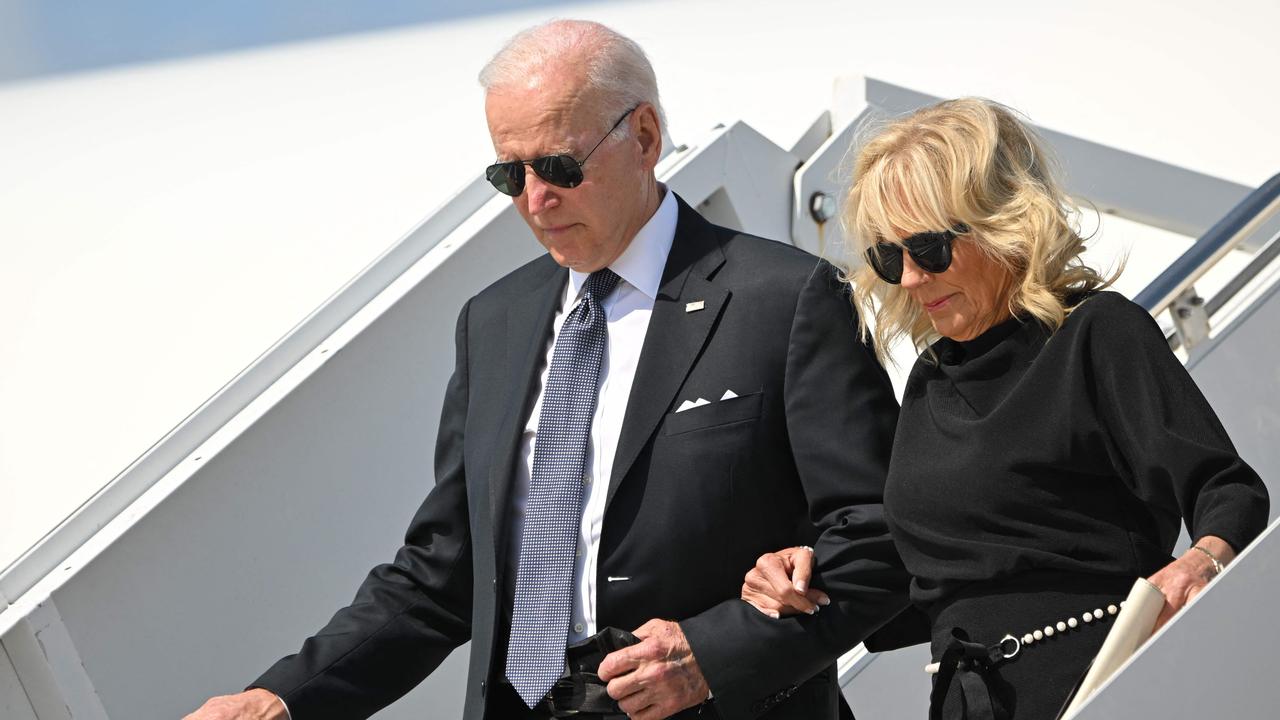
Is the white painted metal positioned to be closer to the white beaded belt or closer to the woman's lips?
the white beaded belt

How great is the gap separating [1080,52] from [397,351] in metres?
4.73

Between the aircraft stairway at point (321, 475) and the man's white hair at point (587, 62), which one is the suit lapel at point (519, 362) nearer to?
the man's white hair at point (587, 62)

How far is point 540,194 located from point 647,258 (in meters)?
0.16

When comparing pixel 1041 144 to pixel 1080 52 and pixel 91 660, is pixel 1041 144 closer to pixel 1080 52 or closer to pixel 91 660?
pixel 91 660

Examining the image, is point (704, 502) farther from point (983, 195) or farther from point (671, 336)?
point (983, 195)

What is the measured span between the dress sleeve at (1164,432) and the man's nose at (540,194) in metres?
0.63

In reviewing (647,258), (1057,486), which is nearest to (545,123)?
(647,258)

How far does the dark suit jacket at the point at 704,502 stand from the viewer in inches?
62.0

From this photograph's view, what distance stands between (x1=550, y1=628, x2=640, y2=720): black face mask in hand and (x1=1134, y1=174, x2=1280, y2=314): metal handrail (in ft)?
3.75

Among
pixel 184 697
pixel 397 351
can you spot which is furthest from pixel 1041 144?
pixel 184 697

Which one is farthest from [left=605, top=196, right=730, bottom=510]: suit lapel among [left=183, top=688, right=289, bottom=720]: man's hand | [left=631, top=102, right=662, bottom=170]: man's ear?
[left=183, top=688, right=289, bottom=720]: man's hand

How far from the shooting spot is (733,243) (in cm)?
179

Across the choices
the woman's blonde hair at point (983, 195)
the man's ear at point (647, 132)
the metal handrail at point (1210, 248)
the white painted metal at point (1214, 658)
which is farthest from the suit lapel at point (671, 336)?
the metal handrail at point (1210, 248)

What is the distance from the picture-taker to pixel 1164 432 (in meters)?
1.23
